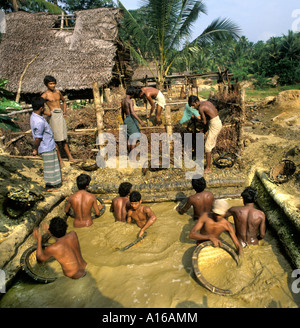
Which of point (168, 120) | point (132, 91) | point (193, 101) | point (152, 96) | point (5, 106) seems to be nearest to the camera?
point (5, 106)

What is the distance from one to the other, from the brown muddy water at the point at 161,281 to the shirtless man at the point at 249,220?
0.19 m

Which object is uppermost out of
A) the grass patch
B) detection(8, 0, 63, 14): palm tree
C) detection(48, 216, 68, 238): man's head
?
detection(8, 0, 63, 14): palm tree

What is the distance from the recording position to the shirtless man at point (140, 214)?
12.2ft

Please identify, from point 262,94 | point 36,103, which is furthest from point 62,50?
point 262,94

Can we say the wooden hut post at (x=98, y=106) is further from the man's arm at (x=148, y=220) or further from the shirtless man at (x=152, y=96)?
the man's arm at (x=148, y=220)

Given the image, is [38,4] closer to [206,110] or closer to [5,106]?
[206,110]

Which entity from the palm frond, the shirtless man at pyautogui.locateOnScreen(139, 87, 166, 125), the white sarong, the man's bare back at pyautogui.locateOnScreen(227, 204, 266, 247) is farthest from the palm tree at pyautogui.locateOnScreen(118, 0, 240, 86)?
the man's bare back at pyautogui.locateOnScreen(227, 204, 266, 247)

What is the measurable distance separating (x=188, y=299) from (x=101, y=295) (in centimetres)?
115

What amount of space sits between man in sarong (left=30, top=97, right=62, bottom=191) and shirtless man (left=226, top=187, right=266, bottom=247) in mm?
3594

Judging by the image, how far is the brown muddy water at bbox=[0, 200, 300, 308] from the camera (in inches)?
109

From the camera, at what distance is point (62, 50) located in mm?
11555

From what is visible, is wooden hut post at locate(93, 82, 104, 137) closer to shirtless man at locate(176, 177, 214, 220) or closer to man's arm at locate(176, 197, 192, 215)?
man's arm at locate(176, 197, 192, 215)

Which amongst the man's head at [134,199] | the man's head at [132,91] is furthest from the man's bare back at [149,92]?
the man's head at [134,199]

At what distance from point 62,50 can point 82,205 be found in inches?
419
